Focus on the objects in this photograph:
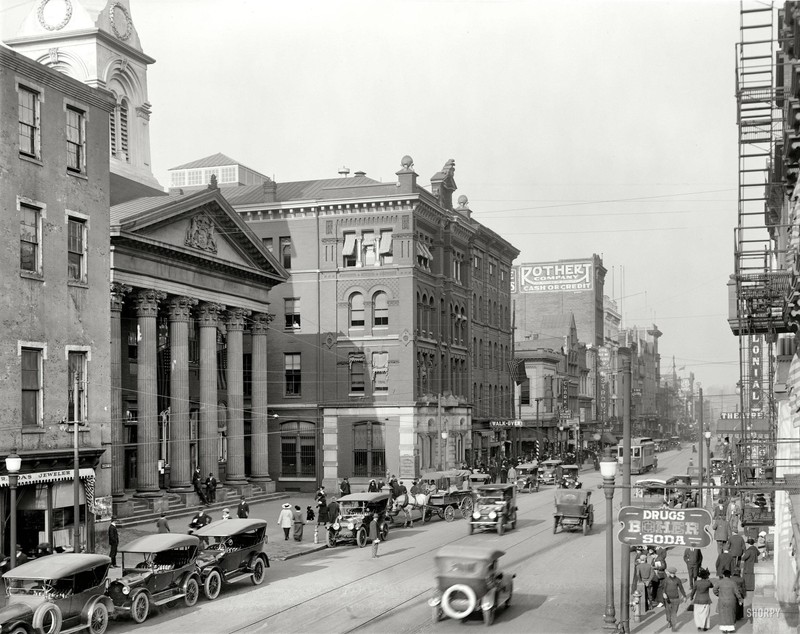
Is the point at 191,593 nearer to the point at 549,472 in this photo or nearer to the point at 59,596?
the point at 59,596

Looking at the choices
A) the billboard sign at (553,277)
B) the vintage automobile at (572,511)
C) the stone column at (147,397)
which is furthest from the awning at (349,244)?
the billboard sign at (553,277)

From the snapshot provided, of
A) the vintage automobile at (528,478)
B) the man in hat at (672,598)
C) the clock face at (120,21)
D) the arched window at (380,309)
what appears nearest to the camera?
the man in hat at (672,598)

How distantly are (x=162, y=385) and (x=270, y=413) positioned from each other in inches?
567

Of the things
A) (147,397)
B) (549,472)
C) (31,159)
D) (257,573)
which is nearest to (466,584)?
(257,573)

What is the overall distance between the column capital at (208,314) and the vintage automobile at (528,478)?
23107mm

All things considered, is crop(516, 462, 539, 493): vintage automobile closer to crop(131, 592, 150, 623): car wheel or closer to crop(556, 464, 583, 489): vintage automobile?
crop(556, 464, 583, 489): vintage automobile

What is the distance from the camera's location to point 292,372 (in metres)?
64.6

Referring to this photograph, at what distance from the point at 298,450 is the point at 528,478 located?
1494 centimetres

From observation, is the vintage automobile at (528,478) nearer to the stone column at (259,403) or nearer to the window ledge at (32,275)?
the stone column at (259,403)

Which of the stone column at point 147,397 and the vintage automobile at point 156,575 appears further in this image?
the stone column at point 147,397

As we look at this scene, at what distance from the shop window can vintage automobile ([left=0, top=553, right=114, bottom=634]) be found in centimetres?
4258

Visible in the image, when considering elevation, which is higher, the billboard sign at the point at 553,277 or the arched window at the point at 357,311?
the billboard sign at the point at 553,277

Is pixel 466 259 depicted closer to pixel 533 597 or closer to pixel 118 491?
pixel 118 491

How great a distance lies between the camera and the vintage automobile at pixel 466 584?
22.1 meters
